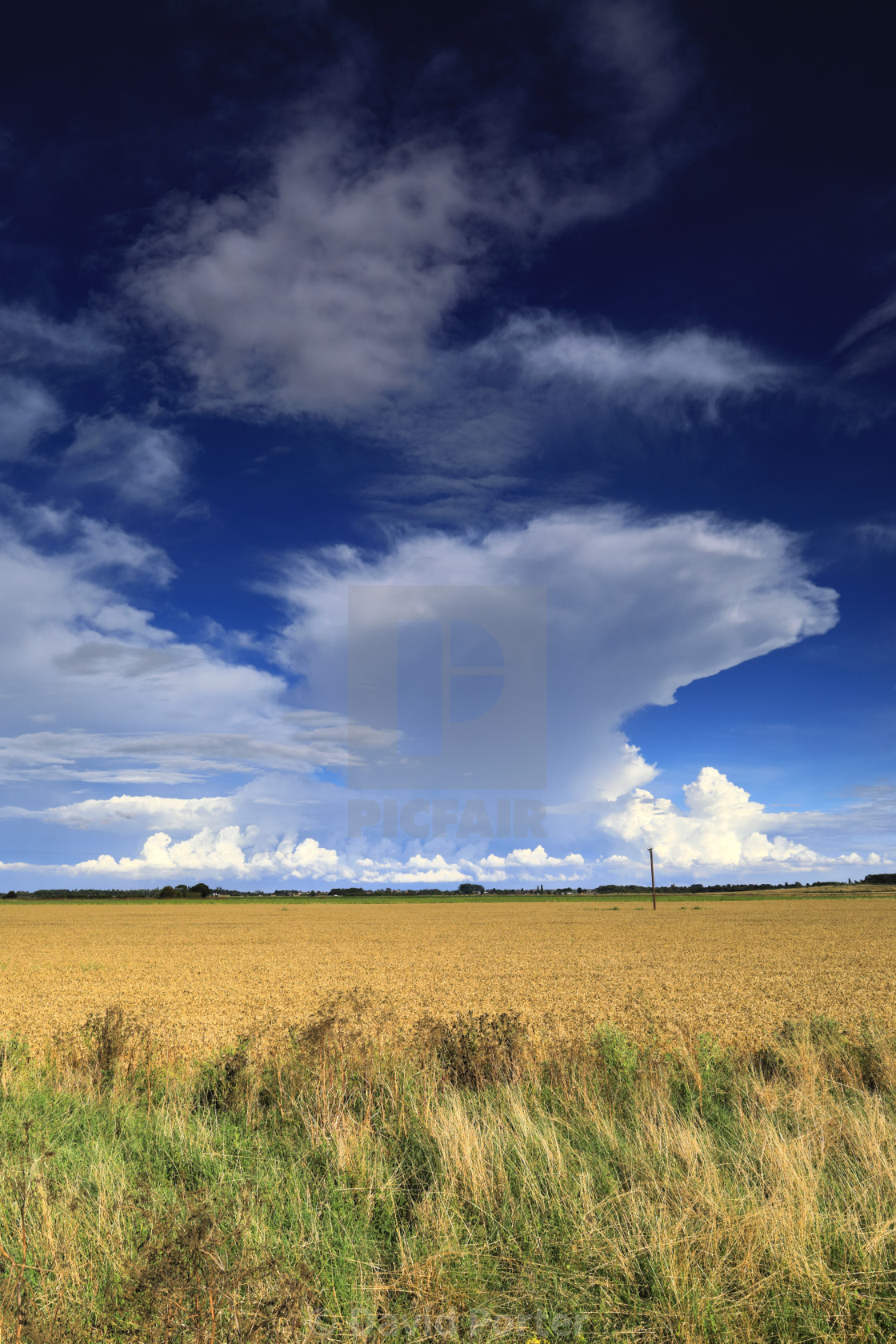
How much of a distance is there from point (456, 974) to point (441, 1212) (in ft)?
96.7

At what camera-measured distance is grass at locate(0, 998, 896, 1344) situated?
4059 mm

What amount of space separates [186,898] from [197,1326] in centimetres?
18723

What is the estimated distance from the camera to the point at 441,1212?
17.0 ft

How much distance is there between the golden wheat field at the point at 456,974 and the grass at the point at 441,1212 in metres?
6.40

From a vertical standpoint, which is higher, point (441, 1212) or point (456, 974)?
point (441, 1212)

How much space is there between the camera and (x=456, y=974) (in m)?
33.0

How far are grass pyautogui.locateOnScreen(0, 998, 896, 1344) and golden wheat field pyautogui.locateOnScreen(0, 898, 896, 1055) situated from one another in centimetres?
640

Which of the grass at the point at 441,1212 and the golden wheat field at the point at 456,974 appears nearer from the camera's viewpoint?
the grass at the point at 441,1212

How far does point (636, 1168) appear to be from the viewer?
5.90 m

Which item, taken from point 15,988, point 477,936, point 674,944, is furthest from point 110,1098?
point 477,936

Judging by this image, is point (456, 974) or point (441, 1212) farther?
point (456, 974)

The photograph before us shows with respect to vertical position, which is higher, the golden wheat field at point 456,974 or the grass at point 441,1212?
the grass at point 441,1212

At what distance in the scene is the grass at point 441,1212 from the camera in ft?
13.3

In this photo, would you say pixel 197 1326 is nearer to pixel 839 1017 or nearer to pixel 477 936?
pixel 839 1017
